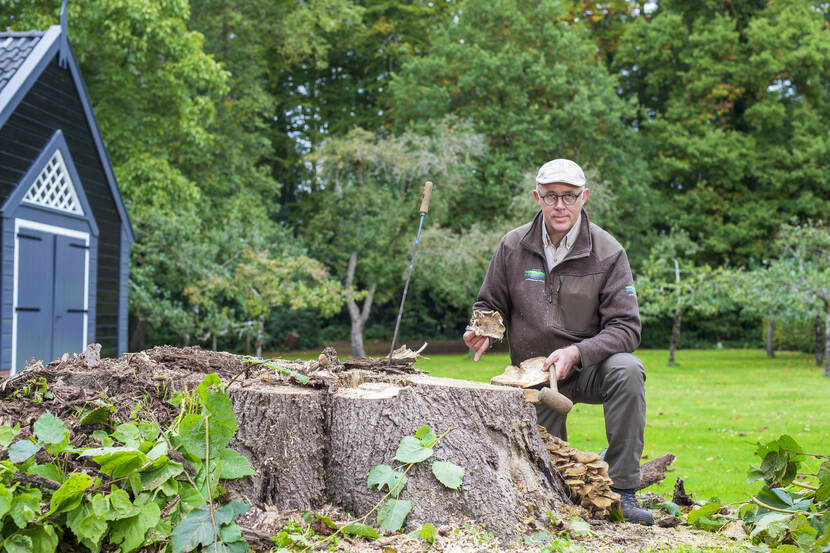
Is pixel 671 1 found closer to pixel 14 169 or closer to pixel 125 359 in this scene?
pixel 14 169

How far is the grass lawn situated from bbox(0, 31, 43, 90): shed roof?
229 inches

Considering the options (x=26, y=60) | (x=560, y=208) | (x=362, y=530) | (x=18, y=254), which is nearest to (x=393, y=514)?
(x=362, y=530)

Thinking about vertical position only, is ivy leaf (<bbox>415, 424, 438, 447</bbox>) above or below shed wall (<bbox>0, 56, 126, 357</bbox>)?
below

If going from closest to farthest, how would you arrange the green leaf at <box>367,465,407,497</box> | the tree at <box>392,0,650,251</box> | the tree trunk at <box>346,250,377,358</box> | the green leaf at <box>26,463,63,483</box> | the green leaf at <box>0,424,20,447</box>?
the green leaf at <box>26,463,63,483</box>, the green leaf at <box>0,424,20,447</box>, the green leaf at <box>367,465,407,497</box>, the tree trunk at <box>346,250,377,358</box>, the tree at <box>392,0,650,251</box>

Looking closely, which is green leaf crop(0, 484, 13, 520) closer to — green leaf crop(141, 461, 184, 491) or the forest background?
green leaf crop(141, 461, 184, 491)

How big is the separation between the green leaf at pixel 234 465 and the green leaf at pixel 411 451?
1.79 ft

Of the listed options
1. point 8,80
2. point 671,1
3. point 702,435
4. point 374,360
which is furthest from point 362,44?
point 374,360

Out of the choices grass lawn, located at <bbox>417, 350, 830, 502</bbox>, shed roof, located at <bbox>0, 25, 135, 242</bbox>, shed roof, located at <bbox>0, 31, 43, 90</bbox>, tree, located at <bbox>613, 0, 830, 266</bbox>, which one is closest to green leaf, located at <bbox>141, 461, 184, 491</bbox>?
grass lawn, located at <bbox>417, 350, 830, 502</bbox>

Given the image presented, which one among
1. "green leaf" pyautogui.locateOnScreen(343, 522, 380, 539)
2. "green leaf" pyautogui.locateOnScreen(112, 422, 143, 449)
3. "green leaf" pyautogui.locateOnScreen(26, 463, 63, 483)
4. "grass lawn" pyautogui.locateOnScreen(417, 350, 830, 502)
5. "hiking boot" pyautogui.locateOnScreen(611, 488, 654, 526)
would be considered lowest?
"grass lawn" pyautogui.locateOnScreen(417, 350, 830, 502)

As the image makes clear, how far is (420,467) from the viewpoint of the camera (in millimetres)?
3041

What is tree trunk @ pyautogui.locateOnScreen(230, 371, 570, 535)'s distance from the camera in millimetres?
3025

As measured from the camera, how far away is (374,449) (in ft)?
10.1

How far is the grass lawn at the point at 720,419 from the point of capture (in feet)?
19.1

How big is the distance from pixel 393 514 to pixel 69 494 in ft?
Result: 3.62
